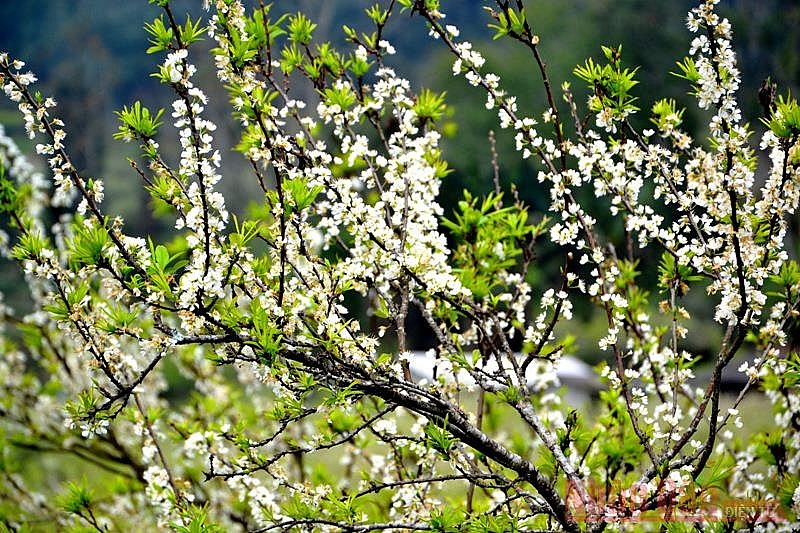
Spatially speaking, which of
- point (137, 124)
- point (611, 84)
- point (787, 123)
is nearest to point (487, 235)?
point (611, 84)

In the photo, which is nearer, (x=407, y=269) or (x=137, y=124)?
(x=137, y=124)

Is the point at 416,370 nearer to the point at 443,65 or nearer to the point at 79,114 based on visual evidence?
the point at 443,65

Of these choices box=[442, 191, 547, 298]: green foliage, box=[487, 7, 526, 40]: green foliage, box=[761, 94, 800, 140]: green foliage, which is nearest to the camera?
box=[761, 94, 800, 140]: green foliage

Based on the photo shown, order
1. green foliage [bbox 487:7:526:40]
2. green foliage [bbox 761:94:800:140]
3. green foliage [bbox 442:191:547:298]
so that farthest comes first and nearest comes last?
1. green foliage [bbox 442:191:547:298]
2. green foliage [bbox 487:7:526:40]
3. green foliage [bbox 761:94:800:140]

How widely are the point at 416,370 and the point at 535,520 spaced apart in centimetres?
1109

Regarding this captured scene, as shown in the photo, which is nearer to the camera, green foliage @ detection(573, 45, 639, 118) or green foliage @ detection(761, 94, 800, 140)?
green foliage @ detection(761, 94, 800, 140)

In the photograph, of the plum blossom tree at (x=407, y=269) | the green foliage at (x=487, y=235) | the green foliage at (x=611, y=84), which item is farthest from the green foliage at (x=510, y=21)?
the green foliage at (x=487, y=235)

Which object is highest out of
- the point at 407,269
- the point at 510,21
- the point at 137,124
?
the point at 510,21

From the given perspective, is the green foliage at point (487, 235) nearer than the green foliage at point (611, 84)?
No

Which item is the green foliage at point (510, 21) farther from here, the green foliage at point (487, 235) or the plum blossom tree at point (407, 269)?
the green foliage at point (487, 235)

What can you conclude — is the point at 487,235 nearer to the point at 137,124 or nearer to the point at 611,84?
the point at 611,84

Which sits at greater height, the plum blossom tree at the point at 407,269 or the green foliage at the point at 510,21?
the green foliage at the point at 510,21

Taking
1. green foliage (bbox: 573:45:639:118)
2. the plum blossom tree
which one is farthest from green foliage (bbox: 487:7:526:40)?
green foliage (bbox: 573:45:639:118)

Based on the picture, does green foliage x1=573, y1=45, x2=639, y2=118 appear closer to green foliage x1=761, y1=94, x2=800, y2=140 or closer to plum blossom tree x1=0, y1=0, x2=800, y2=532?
plum blossom tree x1=0, y1=0, x2=800, y2=532
